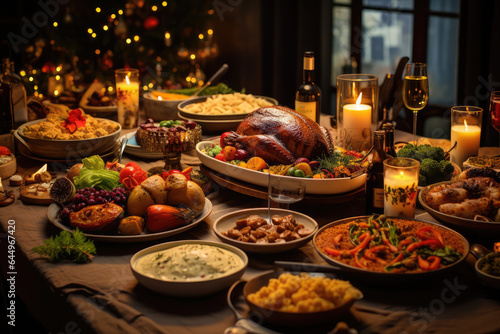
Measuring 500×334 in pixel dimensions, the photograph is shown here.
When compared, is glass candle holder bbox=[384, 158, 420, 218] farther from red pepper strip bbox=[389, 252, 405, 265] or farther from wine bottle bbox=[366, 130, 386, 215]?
red pepper strip bbox=[389, 252, 405, 265]

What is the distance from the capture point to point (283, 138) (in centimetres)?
214

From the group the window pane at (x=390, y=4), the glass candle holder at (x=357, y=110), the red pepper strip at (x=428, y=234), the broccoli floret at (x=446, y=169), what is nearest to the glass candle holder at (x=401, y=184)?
the red pepper strip at (x=428, y=234)

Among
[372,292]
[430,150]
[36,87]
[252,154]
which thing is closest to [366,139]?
[430,150]

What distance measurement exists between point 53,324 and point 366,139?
1522mm

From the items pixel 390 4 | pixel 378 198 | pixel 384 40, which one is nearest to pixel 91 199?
pixel 378 198

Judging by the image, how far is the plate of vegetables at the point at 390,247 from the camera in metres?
1.35

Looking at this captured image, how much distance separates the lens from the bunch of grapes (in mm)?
1721

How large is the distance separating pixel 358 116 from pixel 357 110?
0.03m

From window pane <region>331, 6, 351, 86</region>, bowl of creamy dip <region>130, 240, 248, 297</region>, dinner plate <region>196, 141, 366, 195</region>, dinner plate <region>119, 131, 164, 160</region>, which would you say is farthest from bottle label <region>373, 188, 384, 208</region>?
window pane <region>331, 6, 351, 86</region>

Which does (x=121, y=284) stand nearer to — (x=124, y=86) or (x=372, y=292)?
(x=372, y=292)

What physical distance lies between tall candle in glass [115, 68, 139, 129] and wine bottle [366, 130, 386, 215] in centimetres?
170

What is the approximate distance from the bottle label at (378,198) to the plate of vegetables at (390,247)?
134 mm

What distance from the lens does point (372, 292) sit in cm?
136

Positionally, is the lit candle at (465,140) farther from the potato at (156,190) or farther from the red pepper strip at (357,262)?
the potato at (156,190)
